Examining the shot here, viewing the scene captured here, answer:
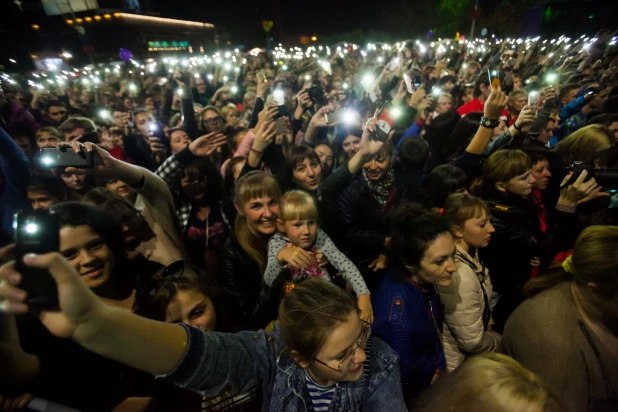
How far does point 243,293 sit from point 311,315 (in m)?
1.15

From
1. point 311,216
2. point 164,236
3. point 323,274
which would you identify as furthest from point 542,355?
point 164,236

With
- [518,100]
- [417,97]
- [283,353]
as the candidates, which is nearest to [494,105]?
[417,97]

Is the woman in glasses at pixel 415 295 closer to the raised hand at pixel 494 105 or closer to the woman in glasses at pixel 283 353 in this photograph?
the woman in glasses at pixel 283 353

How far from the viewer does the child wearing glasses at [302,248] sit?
2049 mm

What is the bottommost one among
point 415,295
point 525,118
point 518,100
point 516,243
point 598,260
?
point 516,243

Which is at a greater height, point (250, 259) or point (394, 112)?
point (394, 112)

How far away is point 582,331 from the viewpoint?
1468 mm

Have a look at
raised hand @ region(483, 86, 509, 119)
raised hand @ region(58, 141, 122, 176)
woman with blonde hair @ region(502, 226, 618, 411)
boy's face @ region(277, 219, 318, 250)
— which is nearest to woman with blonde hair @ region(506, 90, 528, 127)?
raised hand @ region(483, 86, 509, 119)

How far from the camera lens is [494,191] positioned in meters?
2.82

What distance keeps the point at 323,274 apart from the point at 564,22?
3042cm

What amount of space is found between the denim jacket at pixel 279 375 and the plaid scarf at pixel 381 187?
1.85m

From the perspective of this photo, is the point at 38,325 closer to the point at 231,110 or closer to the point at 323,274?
the point at 323,274

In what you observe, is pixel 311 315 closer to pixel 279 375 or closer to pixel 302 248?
pixel 279 375

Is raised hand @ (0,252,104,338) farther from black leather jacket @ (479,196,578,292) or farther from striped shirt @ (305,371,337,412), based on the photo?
black leather jacket @ (479,196,578,292)
